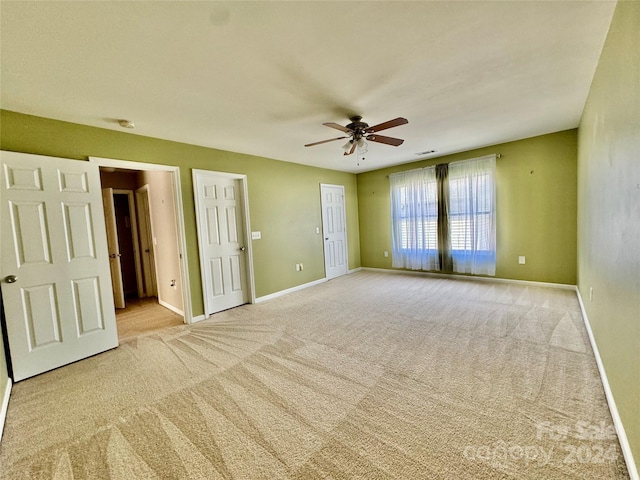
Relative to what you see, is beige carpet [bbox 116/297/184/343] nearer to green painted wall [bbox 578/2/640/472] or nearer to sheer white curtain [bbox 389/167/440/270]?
green painted wall [bbox 578/2/640/472]

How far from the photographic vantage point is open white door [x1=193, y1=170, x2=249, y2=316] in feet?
12.8

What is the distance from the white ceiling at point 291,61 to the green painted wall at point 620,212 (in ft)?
1.03

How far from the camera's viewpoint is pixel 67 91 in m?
2.20

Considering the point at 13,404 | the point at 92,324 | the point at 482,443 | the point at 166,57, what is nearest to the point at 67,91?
the point at 166,57

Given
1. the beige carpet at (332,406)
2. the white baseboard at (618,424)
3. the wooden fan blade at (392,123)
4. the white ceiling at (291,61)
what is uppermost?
the white ceiling at (291,61)

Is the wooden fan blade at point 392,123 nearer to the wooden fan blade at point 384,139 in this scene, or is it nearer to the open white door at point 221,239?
the wooden fan blade at point 384,139

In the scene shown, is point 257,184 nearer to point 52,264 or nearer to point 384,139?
point 384,139

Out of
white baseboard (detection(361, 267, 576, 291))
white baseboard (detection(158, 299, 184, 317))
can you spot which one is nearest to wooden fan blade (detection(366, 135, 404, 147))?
white baseboard (detection(361, 267, 576, 291))

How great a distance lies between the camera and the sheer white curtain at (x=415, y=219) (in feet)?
18.0

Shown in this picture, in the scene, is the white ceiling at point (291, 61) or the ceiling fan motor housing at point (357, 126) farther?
the ceiling fan motor housing at point (357, 126)

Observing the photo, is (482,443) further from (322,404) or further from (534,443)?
(322,404)

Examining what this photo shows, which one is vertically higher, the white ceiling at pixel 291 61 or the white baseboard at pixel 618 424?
the white ceiling at pixel 291 61

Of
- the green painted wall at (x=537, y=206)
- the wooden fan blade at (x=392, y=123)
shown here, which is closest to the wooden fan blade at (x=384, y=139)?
the wooden fan blade at (x=392, y=123)

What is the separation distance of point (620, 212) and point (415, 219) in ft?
13.5
